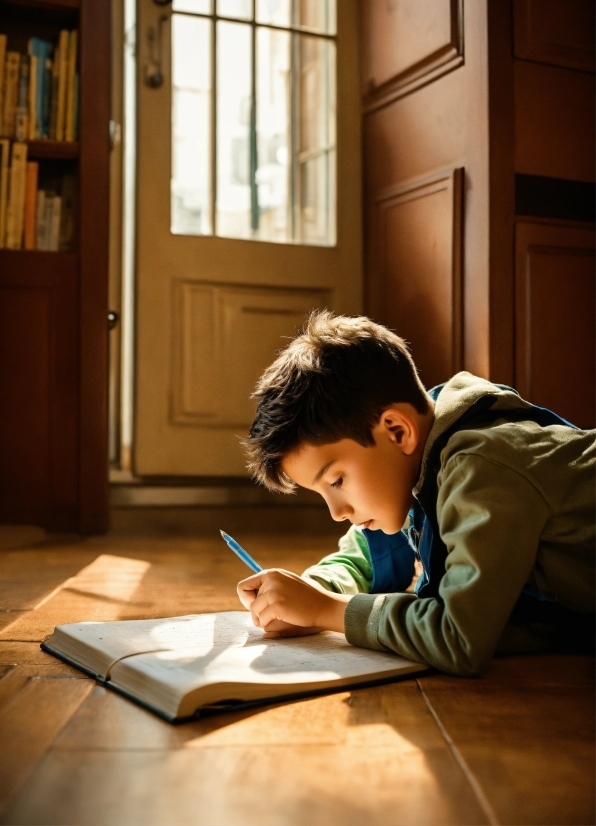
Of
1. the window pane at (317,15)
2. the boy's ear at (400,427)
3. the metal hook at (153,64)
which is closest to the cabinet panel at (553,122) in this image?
the window pane at (317,15)

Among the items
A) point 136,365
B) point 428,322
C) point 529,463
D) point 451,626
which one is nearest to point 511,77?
point 428,322

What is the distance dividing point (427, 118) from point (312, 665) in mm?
1869

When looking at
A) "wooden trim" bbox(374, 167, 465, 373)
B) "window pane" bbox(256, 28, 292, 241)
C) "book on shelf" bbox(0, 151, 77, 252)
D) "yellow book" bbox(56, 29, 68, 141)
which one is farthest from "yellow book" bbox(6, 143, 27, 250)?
"wooden trim" bbox(374, 167, 465, 373)

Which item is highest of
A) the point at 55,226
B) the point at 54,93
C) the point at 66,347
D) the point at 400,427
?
the point at 54,93

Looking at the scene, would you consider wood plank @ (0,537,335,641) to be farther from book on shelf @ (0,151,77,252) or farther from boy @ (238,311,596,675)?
book on shelf @ (0,151,77,252)

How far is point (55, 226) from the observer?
7.54 ft

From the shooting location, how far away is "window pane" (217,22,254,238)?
2584 mm

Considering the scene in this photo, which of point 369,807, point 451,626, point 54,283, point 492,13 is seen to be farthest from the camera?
point 54,283

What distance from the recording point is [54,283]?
225cm

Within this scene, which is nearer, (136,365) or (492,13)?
(492,13)

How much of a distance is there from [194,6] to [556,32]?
1.06m

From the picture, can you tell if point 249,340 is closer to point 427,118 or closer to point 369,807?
point 427,118

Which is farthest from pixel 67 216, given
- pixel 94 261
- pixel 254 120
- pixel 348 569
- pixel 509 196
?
pixel 348 569

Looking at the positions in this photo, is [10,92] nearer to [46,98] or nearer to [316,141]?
[46,98]
